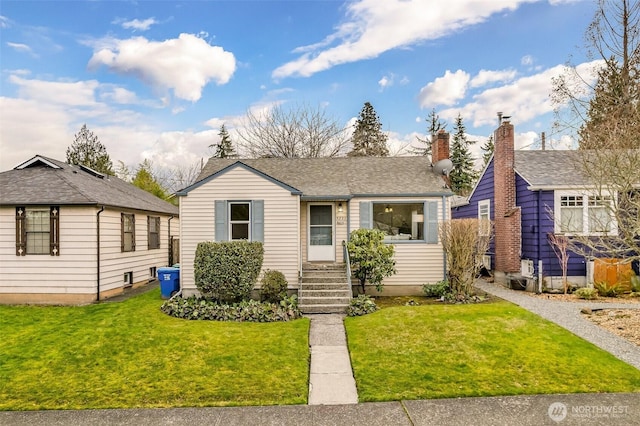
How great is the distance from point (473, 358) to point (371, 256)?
4.84 m

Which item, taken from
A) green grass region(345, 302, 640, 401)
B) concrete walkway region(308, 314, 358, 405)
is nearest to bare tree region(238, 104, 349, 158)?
concrete walkway region(308, 314, 358, 405)

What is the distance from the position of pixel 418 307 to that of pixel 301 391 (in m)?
5.23

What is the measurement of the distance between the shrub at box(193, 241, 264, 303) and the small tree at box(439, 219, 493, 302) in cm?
614

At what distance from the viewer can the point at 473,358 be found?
642cm

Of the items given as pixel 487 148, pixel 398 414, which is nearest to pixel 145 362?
pixel 398 414

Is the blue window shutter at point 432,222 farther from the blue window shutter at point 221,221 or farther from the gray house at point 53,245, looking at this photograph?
the gray house at point 53,245

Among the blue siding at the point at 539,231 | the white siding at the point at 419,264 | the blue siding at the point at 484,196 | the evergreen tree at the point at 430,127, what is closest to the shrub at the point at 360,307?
the white siding at the point at 419,264

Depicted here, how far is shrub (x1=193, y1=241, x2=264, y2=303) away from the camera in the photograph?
31.9ft

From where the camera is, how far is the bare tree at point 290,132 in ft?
85.0

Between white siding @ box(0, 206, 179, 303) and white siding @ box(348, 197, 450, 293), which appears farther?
white siding @ box(348, 197, 450, 293)

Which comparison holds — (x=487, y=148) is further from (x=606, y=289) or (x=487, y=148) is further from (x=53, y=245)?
(x=53, y=245)

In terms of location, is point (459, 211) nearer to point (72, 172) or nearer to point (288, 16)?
point (288, 16)

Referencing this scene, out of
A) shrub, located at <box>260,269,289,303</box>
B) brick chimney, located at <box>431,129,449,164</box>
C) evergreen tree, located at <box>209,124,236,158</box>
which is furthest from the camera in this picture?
evergreen tree, located at <box>209,124,236,158</box>

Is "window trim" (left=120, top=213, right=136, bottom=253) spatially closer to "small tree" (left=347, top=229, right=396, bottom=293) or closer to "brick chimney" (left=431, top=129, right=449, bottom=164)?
"small tree" (left=347, top=229, right=396, bottom=293)
